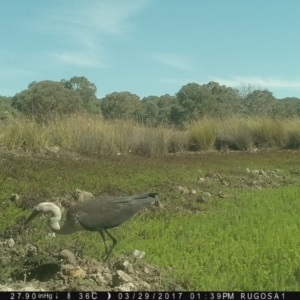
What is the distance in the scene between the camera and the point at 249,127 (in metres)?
23.6

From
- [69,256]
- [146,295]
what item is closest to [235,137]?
[69,256]

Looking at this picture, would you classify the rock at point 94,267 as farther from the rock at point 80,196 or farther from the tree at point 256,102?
the tree at point 256,102

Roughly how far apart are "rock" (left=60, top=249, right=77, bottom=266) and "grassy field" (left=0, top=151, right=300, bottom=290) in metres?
0.32

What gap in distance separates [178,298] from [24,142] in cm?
1304

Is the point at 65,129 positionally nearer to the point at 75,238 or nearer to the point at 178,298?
the point at 75,238

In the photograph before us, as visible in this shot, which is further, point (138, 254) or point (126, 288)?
point (138, 254)

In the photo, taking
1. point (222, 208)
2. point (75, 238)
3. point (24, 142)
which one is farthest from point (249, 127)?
point (75, 238)

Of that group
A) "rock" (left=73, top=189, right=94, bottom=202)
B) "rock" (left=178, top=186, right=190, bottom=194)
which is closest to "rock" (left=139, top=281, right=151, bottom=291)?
"rock" (left=73, top=189, right=94, bottom=202)

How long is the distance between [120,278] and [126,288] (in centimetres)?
24

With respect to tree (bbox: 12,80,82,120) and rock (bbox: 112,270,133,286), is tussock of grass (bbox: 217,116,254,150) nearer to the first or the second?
tree (bbox: 12,80,82,120)

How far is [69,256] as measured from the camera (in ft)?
18.6

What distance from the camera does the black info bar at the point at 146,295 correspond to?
4539 mm

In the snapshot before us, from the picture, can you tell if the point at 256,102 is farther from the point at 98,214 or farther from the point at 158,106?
the point at 98,214

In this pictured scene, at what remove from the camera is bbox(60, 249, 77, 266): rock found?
18.3 feet
